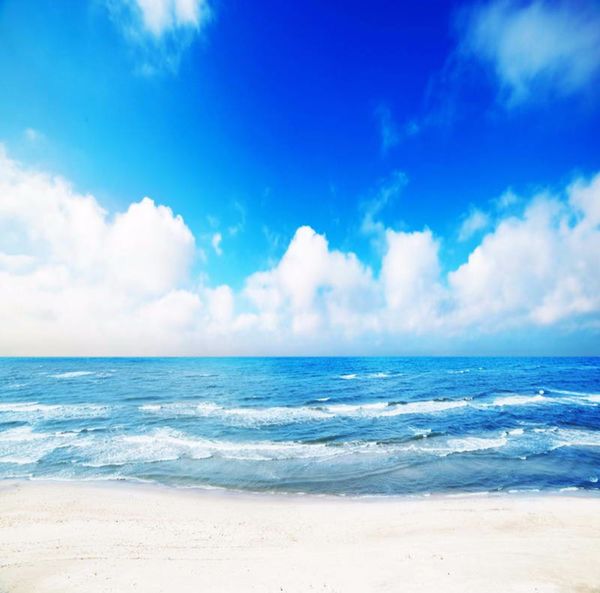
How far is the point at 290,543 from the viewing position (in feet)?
34.5

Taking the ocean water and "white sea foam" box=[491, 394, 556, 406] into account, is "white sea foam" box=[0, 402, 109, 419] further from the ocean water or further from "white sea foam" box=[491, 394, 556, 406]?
"white sea foam" box=[491, 394, 556, 406]

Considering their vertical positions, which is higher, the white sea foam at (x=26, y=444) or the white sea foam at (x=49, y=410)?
the white sea foam at (x=26, y=444)

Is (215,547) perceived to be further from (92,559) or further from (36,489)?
(36,489)

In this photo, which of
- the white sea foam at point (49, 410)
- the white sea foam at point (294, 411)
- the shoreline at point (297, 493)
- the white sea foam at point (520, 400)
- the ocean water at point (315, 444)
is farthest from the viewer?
the white sea foam at point (520, 400)

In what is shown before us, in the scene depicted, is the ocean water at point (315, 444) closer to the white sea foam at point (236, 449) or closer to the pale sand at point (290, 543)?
the white sea foam at point (236, 449)

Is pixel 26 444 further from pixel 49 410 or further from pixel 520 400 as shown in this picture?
pixel 520 400

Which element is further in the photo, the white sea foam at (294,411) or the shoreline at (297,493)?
the white sea foam at (294,411)

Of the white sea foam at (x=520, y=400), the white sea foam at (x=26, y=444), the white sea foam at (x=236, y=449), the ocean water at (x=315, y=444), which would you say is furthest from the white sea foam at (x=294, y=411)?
the white sea foam at (x=26, y=444)

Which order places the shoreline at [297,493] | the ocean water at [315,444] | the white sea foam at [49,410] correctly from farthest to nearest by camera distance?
1. the white sea foam at [49,410]
2. the ocean water at [315,444]
3. the shoreline at [297,493]

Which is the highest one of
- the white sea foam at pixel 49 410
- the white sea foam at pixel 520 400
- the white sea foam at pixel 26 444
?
the white sea foam at pixel 26 444

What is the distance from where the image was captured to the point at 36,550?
399 inches

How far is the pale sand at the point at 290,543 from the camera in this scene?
844 cm

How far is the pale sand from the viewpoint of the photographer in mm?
8438

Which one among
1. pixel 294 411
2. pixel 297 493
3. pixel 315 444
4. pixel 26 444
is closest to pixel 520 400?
pixel 294 411
